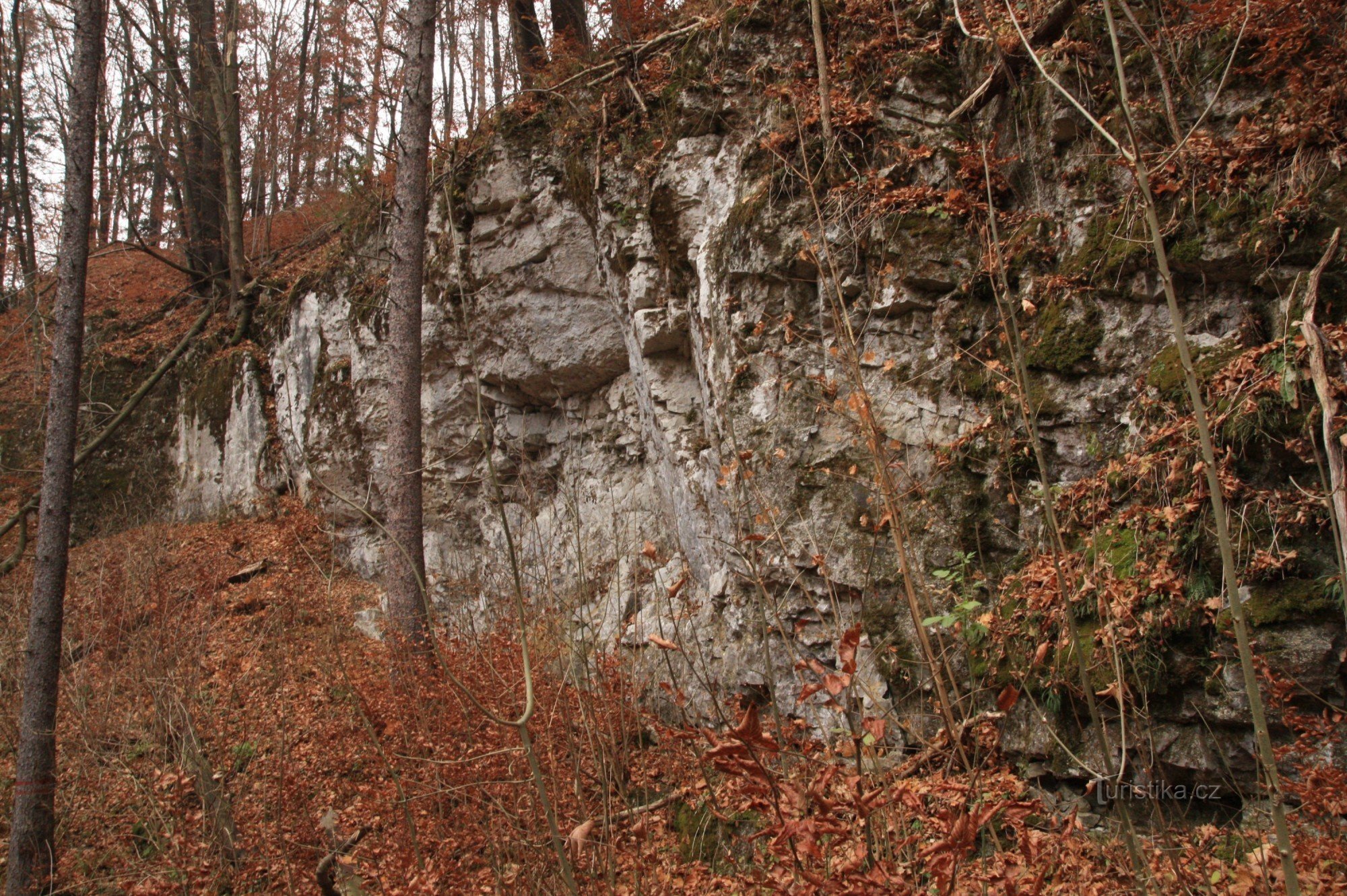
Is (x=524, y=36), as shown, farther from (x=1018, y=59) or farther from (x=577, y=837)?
(x=577, y=837)

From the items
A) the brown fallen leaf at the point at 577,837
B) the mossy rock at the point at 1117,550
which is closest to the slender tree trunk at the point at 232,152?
the mossy rock at the point at 1117,550

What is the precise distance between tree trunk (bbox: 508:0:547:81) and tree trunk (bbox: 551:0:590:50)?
0.34 metres

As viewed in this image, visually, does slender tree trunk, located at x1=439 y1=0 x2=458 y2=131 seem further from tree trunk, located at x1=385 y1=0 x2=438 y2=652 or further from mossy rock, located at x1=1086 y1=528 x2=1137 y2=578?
mossy rock, located at x1=1086 y1=528 x2=1137 y2=578

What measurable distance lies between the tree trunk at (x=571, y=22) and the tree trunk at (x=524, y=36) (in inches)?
13.5

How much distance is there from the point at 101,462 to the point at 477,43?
1239 cm

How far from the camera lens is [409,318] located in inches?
277

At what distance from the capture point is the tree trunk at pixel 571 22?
8.77 m

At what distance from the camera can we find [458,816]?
334 centimetres

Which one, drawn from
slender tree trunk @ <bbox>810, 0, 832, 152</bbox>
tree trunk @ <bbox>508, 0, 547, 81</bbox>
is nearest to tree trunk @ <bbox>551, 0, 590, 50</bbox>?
tree trunk @ <bbox>508, 0, 547, 81</bbox>

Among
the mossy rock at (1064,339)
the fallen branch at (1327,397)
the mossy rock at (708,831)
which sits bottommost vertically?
the mossy rock at (708,831)

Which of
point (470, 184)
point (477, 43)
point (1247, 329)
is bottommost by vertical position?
point (1247, 329)

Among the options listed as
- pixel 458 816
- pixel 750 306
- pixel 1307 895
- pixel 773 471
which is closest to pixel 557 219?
pixel 750 306

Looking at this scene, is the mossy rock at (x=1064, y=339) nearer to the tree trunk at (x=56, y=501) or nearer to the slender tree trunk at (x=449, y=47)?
the tree trunk at (x=56, y=501)

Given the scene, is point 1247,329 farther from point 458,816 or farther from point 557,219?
point 557,219
